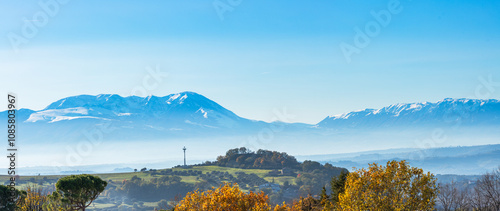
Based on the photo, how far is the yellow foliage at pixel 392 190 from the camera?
2734 cm

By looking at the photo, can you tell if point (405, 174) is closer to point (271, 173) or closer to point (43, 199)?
point (43, 199)

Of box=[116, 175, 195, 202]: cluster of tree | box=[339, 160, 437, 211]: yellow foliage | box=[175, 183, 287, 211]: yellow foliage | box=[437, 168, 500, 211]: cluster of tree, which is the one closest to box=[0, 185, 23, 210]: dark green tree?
box=[175, 183, 287, 211]: yellow foliage

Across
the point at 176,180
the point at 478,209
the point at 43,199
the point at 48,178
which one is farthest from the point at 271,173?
the point at 43,199

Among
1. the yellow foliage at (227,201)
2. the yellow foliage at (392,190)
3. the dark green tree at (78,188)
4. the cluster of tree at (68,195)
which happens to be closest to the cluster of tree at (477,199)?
the yellow foliage at (392,190)

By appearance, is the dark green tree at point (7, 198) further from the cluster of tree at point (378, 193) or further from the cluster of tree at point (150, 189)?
the cluster of tree at point (150, 189)

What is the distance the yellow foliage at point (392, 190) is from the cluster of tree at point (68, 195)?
67.3 ft

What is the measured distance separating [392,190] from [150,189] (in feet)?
554

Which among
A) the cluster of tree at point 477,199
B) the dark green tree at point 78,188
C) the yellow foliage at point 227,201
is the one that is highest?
the dark green tree at point 78,188

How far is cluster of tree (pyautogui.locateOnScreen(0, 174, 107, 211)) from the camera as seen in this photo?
39.3 meters

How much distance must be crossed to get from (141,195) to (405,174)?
170358 millimetres

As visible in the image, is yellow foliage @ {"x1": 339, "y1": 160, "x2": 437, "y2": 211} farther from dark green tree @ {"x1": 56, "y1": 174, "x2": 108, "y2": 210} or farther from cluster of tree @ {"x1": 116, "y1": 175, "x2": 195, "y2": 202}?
cluster of tree @ {"x1": 116, "y1": 175, "x2": 195, "y2": 202}

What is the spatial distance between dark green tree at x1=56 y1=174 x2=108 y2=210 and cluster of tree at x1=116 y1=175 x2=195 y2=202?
480 ft

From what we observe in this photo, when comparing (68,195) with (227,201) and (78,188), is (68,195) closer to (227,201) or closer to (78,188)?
(78,188)

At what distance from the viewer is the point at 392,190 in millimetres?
28281
